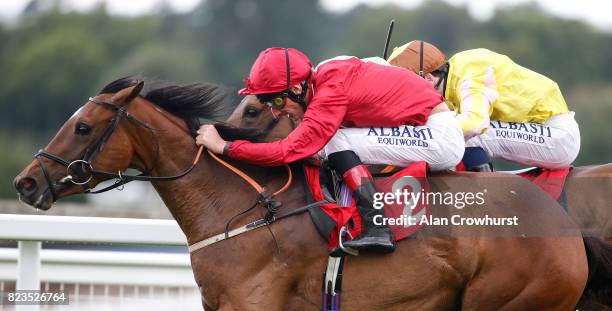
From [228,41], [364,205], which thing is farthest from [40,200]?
[228,41]

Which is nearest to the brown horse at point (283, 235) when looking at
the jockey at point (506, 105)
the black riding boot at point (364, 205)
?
the black riding boot at point (364, 205)

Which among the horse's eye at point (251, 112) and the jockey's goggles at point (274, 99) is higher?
the jockey's goggles at point (274, 99)

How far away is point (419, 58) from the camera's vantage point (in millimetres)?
5973

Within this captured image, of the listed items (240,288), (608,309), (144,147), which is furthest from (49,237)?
(608,309)

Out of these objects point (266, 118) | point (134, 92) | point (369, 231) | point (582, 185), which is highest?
point (134, 92)

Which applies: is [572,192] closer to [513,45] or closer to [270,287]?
[270,287]

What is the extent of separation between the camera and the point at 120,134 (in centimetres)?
527

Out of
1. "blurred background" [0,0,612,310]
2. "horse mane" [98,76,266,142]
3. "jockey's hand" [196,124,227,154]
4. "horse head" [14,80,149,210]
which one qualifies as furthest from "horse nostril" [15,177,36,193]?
"blurred background" [0,0,612,310]

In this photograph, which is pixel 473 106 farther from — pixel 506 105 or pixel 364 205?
pixel 364 205

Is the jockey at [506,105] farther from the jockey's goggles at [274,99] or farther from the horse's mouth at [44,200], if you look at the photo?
the horse's mouth at [44,200]

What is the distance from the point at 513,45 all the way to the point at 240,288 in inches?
2734

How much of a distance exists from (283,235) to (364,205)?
43 cm

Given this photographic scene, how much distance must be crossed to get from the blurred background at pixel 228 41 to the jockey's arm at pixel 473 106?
2005 inches

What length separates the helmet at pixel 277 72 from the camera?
531 centimetres
